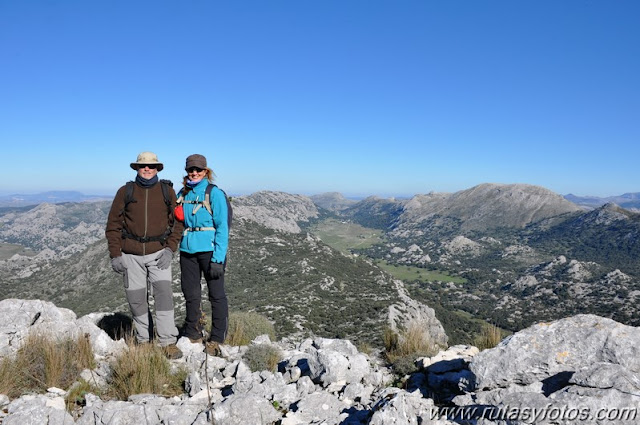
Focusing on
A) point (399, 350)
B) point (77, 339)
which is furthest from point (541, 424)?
point (77, 339)

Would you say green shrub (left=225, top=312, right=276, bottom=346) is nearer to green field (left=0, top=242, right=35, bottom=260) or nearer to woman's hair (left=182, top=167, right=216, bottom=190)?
woman's hair (left=182, top=167, right=216, bottom=190)

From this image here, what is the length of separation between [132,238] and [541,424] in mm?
6134

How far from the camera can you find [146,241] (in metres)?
6.00

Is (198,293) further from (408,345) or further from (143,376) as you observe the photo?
(408,345)

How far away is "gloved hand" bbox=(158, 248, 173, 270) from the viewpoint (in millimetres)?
6039

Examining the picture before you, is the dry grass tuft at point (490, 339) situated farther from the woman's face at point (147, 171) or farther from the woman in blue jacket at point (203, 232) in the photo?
the woman's face at point (147, 171)

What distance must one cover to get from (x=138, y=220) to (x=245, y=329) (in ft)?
14.1

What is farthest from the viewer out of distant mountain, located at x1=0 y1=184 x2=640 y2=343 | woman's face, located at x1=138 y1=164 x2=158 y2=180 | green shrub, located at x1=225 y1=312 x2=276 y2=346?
distant mountain, located at x1=0 y1=184 x2=640 y2=343

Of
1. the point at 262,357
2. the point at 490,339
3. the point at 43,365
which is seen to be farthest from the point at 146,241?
the point at 490,339

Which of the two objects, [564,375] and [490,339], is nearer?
[564,375]

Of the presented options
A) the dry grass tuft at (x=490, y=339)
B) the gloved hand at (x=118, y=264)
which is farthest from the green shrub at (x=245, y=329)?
the dry grass tuft at (x=490, y=339)

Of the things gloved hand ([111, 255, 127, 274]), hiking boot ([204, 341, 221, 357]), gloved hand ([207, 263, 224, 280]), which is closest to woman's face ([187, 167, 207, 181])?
gloved hand ([207, 263, 224, 280])

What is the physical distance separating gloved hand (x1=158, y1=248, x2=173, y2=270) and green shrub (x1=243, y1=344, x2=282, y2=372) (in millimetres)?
2082

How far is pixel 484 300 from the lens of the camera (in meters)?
109
